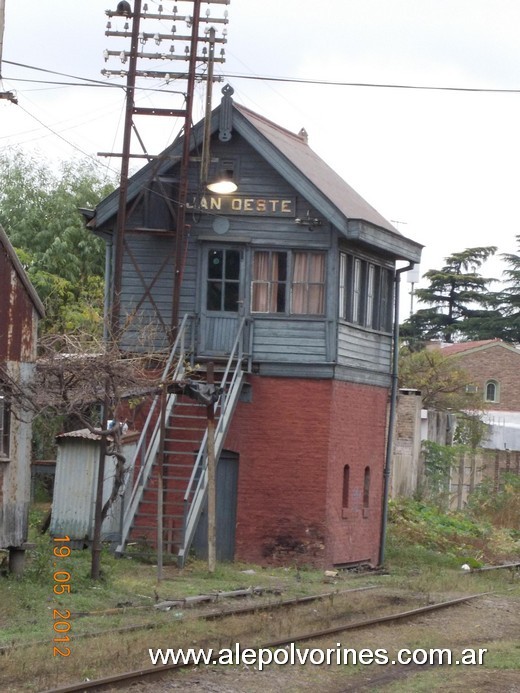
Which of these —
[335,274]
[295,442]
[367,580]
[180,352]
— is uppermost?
[335,274]

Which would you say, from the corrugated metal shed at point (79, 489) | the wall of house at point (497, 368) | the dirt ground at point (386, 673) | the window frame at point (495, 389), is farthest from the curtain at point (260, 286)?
the window frame at point (495, 389)

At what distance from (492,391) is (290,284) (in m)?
41.4

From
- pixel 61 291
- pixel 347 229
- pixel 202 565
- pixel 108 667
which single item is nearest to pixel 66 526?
pixel 202 565

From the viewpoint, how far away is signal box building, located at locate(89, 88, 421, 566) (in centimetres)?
2344

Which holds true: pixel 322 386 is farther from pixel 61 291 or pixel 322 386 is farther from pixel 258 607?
pixel 61 291

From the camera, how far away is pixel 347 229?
2336cm

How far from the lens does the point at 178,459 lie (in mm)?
24062

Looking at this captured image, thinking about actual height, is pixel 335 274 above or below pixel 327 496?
above

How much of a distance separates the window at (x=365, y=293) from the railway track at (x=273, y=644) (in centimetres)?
669

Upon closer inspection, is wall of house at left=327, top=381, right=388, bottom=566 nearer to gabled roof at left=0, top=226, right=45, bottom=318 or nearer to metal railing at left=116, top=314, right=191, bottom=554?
metal railing at left=116, top=314, right=191, bottom=554

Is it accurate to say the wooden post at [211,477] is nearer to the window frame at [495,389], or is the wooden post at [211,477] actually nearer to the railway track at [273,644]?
the railway track at [273,644]

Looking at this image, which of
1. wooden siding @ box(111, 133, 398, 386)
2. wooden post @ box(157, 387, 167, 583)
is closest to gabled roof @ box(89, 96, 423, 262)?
wooden siding @ box(111, 133, 398, 386)

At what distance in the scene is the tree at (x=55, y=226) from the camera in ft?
131

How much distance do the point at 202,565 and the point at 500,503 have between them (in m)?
18.9
